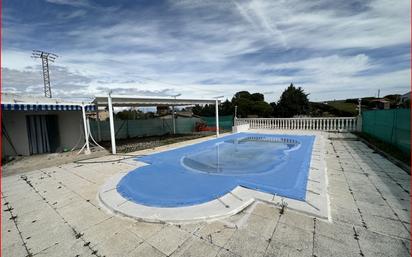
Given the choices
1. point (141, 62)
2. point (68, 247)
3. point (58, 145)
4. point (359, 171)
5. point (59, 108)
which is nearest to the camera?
point (68, 247)

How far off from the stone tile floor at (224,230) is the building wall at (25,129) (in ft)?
17.3

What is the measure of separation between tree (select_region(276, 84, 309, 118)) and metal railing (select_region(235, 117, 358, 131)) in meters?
18.6

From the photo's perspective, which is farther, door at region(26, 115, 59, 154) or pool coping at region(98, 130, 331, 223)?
door at region(26, 115, 59, 154)

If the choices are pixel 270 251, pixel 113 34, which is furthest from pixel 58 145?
pixel 270 251

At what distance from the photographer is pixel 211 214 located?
11.2 feet

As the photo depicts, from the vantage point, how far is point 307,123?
16.2m

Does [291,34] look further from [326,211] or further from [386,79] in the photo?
[386,79]

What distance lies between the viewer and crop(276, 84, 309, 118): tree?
3400cm

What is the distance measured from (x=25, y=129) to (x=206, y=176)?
8.51m

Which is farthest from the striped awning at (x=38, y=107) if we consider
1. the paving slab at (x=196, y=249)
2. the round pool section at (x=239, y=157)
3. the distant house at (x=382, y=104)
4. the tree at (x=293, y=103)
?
the tree at (x=293, y=103)

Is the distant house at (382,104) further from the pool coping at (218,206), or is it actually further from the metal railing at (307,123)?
the pool coping at (218,206)

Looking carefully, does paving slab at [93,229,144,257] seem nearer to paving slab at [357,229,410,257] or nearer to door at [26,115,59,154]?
paving slab at [357,229,410,257]

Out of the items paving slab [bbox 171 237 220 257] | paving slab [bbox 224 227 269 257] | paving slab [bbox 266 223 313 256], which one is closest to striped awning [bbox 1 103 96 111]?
paving slab [bbox 171 237 220 257]

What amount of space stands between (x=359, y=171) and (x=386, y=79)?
66.2 feet
